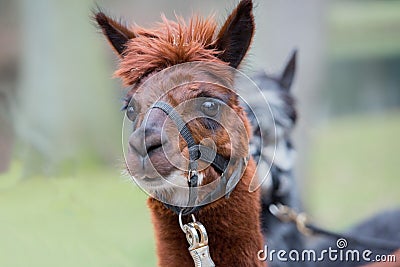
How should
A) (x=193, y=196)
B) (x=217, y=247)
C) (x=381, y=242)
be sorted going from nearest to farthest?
(x=193, y=196), (x=217, y=247), (x=381, y=242)

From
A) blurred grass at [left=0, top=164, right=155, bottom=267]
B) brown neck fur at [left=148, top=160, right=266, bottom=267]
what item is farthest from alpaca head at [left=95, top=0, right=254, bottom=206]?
blurred grass at [left=0, top=164, right=155, bottom=267]

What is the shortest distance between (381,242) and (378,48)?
1021 centimetres

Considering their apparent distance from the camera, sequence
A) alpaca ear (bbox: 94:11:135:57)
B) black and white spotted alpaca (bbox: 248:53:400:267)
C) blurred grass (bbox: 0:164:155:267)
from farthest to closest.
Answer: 1. black and white spotted alpaca (bbox: 248:53:400:267)
2. blurred grass (bbox: 0:164:155:267)
3. alpaca ear (bbox: 94:11:135:57)

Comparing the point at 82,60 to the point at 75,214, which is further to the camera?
the point at 82,60

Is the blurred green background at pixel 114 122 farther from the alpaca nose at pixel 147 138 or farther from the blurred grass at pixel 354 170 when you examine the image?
the alpaca nose at pixel 147 138

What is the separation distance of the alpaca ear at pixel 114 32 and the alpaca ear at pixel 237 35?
1.03ft

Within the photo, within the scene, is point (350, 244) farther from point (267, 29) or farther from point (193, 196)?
point (267, 29)

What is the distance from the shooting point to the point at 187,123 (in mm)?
2246

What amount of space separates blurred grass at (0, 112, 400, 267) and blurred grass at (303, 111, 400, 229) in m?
0.01

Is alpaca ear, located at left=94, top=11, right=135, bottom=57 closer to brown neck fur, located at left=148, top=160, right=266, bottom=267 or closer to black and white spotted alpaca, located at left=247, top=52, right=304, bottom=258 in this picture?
brown neck fur, located at left=148, top=160, right=266, bottom=267

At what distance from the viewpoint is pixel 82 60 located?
34.4 ft

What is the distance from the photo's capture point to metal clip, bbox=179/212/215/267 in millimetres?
2309

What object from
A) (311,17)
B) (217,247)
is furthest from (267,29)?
(217,247)

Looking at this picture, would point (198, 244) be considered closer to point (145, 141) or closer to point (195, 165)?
point (195, 165)
